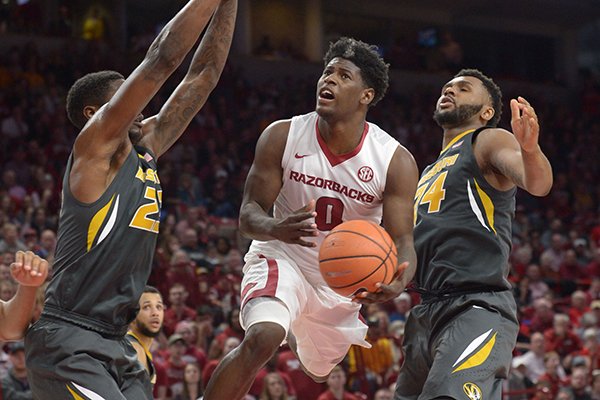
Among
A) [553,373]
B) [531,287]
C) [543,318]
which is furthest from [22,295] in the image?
[531,287]

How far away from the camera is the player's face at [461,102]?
5.84 meters

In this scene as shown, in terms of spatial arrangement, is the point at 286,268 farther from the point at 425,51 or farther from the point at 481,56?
the point at 481,56

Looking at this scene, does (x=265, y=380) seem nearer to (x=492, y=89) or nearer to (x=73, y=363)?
(x=492, y=89)

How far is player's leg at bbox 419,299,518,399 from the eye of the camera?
16.5 ft

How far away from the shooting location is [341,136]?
5301mm

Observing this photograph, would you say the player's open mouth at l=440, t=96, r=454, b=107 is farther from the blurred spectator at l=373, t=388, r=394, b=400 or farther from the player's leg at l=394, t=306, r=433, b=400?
the blurred spectator at l=373, t=388, r=394, b=400

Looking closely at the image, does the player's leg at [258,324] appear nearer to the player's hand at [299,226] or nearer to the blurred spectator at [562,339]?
the player's hand at [299,226]

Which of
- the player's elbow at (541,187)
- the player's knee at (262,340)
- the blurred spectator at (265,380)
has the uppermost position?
the player's elbow at (541,187)

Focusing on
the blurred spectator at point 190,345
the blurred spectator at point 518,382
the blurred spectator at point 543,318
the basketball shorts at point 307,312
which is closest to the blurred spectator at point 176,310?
the blurred spectator at point 190,345

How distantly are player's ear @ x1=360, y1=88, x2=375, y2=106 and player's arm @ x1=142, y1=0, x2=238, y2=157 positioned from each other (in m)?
0.82

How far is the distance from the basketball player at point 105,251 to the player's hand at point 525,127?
1634 mm

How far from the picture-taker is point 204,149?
16.9 metres

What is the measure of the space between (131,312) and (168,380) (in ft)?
16.5

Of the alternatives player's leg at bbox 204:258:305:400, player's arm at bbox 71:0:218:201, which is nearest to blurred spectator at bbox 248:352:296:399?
player's leg at bbox 204:258:305:400
